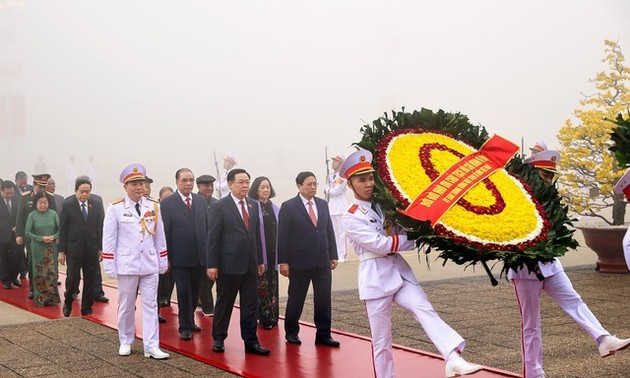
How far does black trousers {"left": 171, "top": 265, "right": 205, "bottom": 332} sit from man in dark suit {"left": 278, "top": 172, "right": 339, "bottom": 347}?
3.24 feet

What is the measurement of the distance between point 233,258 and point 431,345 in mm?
1809

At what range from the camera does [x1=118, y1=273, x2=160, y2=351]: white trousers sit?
7.28 metres

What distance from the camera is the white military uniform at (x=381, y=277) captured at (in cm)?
→ 535

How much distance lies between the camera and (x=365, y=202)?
556cm

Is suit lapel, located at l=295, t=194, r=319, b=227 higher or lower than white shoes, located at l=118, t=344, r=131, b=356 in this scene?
higher

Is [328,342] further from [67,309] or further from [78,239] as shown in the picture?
[78,239]

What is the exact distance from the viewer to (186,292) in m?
8.24

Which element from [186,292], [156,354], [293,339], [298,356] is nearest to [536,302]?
[298,356]

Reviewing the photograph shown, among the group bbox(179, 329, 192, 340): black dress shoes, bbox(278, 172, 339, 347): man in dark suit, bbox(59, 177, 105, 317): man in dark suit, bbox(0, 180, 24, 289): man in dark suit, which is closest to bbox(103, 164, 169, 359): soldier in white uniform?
bbox(179, 329, 192, 340): black dress shoes

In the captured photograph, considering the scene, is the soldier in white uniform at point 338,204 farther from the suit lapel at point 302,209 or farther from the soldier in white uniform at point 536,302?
the soldier in white uniform at point 536,302

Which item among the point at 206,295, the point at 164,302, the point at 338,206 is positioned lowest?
the point at 164,302

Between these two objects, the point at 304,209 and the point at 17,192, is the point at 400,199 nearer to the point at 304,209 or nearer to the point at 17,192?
the point at 304,209

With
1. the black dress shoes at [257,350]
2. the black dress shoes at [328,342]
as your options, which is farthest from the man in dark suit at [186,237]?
the black dress shoes at [328,342]

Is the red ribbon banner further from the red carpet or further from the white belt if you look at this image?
the red carpet
